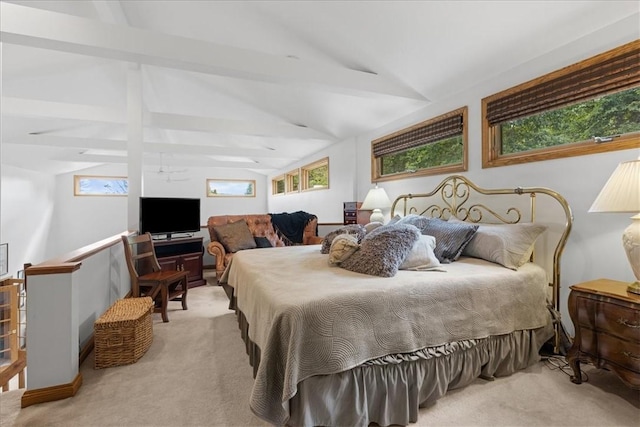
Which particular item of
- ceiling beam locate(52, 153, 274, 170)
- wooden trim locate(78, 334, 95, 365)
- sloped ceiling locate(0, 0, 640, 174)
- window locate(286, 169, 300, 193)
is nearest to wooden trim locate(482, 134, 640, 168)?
sloped ceiling locate(0, 0, 640, 174)

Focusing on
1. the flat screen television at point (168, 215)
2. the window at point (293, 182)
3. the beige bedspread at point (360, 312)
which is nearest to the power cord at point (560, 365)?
the beige bedspread at point (360, 312)

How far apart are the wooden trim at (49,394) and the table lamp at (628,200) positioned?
3261mm

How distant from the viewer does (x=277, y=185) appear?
9.55 metres

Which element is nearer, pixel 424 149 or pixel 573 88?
pixel 573 88

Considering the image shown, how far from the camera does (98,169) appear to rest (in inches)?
337

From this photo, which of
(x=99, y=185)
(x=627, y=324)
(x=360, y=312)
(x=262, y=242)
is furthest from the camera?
(x=99, y=185)

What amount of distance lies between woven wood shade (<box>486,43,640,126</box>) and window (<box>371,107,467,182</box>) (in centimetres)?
46

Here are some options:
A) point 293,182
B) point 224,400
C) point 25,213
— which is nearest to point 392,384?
point 224,400

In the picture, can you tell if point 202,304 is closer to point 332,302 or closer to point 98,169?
point 332,302

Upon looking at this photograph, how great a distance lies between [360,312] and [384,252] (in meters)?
0.58

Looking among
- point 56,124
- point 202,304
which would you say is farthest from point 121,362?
point 56,124

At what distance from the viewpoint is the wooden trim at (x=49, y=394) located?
171 centimetres

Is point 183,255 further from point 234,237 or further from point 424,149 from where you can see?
point 424,149

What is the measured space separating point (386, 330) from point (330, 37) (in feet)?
9.25
